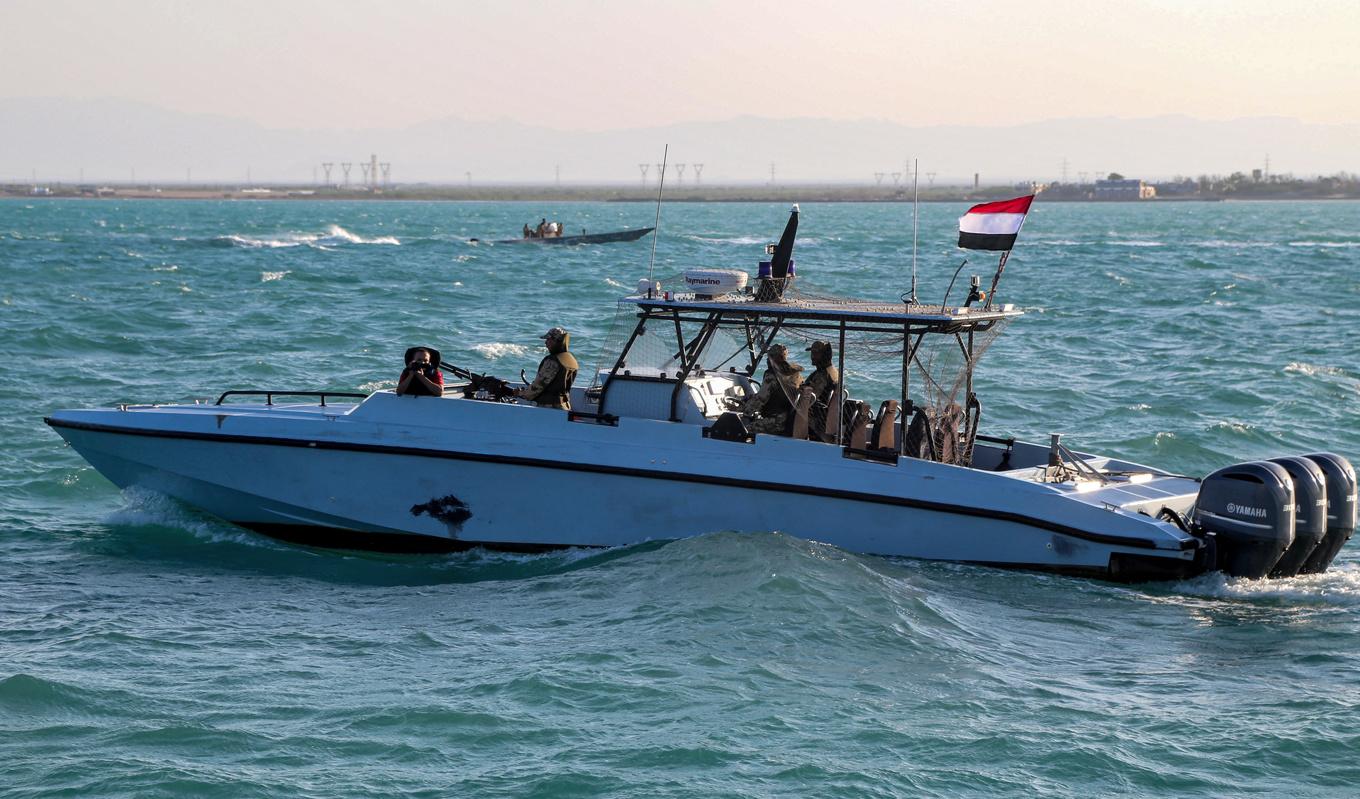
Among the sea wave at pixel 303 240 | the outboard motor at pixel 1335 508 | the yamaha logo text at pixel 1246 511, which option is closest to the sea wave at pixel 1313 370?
the outboard motor at pixel 1335 508

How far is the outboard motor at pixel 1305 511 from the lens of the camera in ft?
37.3

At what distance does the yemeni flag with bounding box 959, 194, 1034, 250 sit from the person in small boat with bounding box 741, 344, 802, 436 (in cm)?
177

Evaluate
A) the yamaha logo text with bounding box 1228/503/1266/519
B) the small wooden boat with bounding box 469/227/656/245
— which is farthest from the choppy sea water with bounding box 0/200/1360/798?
the small wooden boat with bounding box 469/227/656/245

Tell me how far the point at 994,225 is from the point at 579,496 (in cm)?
420

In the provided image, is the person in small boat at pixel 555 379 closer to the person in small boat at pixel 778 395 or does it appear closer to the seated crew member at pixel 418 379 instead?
the seated crew member at pixel 418 379

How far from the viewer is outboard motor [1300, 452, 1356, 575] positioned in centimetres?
1150

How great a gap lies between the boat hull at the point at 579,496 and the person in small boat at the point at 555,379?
0.42 m

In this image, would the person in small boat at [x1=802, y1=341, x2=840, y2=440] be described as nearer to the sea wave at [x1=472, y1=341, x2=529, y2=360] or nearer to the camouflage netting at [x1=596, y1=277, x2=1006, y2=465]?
the camouflage netting at [x1=596, y1=277, x2=1006, y2=465]

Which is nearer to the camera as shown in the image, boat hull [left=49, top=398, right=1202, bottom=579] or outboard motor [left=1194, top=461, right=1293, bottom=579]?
outboard motor [left=1194, top=461, right=1293, bottom=579]

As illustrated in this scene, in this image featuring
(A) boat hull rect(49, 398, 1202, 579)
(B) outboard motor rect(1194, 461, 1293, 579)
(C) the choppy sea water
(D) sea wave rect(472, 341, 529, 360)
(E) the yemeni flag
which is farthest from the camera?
(D) sea wave rect(472, 341, 529, 360)

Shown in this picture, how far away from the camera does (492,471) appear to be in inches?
493

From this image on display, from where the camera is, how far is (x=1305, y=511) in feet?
37.3

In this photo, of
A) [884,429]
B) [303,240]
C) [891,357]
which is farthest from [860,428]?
[303,240]

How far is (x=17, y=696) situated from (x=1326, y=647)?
899cm
